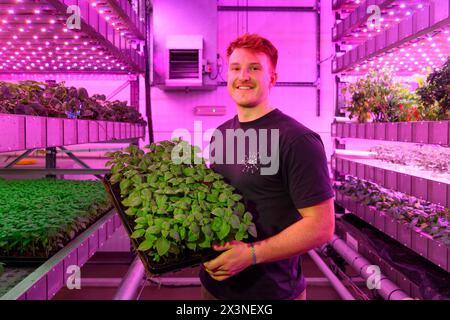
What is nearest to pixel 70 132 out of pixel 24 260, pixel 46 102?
pixel 46 102

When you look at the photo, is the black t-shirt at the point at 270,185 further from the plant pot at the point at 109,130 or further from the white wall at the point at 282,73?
the white wall at the point at 282,73

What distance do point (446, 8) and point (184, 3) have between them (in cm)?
327

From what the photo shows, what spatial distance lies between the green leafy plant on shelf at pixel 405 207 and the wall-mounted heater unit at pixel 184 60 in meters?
2.14

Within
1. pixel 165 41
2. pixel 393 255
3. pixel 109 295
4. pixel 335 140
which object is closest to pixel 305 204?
pixel 393 255

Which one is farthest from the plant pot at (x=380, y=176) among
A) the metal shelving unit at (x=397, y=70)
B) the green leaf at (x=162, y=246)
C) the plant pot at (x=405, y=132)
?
the green leaf at (x=162, y=246)

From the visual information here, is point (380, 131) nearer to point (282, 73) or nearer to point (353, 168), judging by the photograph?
point (353, 168)

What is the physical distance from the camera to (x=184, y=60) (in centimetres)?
503

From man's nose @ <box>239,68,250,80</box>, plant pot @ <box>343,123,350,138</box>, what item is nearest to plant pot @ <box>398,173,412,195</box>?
plant pot @ <box>343,123,350,138</box>

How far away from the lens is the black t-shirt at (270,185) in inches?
51.2

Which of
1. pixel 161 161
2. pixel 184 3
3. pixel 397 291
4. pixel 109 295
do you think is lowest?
pixel 109 295

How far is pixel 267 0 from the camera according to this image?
18.2ft

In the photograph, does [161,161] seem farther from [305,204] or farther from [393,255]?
[393,255]

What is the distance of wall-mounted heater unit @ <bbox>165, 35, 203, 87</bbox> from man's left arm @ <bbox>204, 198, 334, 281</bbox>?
397cm

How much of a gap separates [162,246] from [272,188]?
0.43 m
